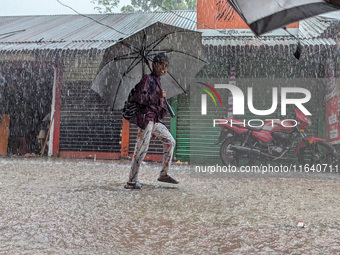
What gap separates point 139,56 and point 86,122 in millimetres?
4968

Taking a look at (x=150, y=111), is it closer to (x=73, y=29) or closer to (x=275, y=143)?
(x=275, y=143)

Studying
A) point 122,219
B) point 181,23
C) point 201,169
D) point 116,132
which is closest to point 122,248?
point 122,219

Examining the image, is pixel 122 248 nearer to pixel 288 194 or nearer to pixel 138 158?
pixel 138 158

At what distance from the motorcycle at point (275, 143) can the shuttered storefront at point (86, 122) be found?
3282 mm

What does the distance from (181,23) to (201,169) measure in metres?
5.06

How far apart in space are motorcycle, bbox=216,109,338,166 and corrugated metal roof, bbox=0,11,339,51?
180 cm

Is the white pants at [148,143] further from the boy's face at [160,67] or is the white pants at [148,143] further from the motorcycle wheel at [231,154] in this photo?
the motorcycle wheel at [231,154]

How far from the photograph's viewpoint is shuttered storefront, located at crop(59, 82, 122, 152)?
893 centimetres

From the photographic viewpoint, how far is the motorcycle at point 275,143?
7.06 meters

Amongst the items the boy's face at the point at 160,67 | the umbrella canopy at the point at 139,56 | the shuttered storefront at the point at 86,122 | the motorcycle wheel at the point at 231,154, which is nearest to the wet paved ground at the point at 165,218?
the umbrella canopy at the point at 139,56

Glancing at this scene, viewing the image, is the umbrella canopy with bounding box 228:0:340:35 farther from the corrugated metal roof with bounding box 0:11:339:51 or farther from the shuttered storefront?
the shuttered storefront

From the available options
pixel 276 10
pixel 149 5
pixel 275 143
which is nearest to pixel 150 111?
pixel 276 10

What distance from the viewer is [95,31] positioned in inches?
370

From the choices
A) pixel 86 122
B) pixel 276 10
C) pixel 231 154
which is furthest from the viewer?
pixel 86 122
